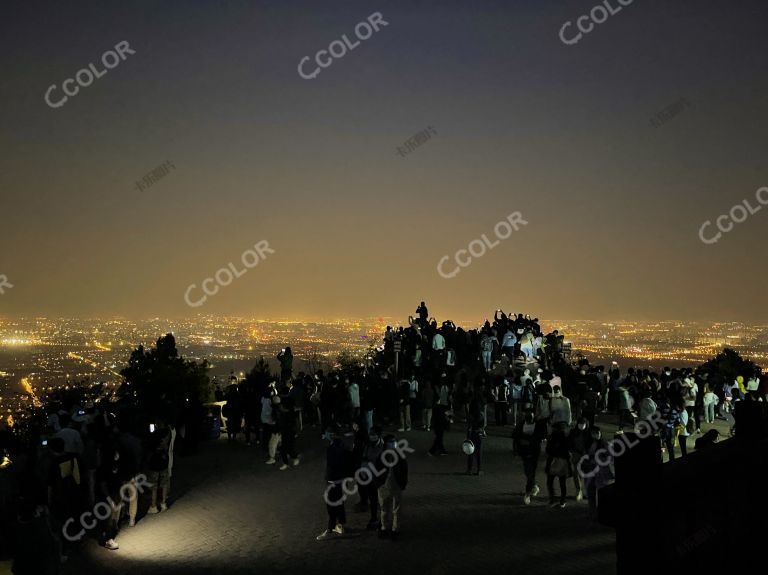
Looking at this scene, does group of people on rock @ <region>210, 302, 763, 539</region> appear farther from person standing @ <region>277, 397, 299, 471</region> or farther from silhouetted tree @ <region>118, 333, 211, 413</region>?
silhouetted tree @ <region>118, 333, 211, 413</region>

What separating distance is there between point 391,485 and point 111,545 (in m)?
4.84

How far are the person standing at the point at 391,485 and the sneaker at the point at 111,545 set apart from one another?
4.47 meters

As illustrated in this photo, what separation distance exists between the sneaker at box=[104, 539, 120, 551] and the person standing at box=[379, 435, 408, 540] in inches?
176

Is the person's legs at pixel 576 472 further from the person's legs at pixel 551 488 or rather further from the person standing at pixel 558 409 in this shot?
the person standing at pixel 558 409

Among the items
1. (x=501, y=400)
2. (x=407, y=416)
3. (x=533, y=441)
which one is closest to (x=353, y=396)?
(x=407, y=416)

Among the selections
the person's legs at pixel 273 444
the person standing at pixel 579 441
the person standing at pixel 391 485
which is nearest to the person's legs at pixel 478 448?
the person standing at pixel 579 441

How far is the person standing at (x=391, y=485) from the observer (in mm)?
11141

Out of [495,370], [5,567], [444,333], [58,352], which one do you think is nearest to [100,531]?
[5,567]

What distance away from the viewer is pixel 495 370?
22.8 m

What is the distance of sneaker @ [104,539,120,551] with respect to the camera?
11.5m

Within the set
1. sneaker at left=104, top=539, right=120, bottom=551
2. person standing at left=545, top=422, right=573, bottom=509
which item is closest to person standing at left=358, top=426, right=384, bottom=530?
person standing at left=545, top=422, right=573, bottom=509

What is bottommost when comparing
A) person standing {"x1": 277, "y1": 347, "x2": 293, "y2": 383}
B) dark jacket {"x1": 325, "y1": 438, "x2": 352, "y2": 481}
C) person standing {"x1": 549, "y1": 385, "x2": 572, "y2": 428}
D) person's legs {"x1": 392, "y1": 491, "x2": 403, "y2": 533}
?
person's legs {"x1": 392, "y1": 491, "x2": 403, "y2": 533}

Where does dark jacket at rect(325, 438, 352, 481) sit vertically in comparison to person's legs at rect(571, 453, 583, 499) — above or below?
above

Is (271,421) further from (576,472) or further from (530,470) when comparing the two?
(576,472)
